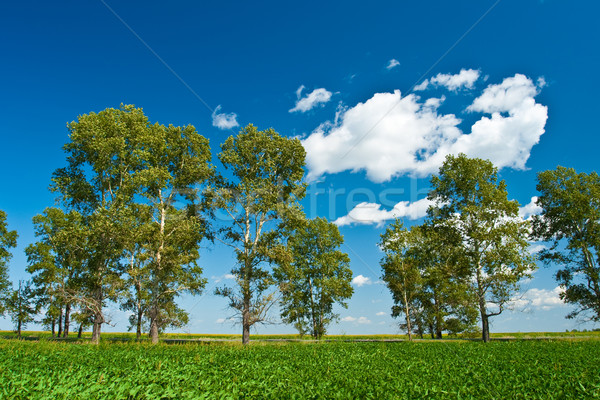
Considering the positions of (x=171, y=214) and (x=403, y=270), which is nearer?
(x=171, y=214)

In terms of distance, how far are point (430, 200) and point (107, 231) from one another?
30.7 m

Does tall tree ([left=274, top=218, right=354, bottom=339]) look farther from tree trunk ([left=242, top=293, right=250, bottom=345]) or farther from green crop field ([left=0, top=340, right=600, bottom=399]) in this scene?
green crop field ([left=0, top=340, right=600, bottom=399])

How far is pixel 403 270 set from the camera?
41375mm

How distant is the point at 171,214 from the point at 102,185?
22.2 ft

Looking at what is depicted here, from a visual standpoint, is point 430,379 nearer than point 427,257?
Yes

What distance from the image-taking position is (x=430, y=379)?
10.2m

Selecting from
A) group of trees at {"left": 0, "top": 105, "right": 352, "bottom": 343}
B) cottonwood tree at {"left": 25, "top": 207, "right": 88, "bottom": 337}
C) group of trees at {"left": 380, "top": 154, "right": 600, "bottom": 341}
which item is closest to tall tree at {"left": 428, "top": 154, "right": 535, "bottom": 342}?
group of trees at {"left": 380, "top": 154, "right": 600, "bottom": 341}

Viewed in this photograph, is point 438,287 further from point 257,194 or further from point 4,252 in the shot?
point 4,252

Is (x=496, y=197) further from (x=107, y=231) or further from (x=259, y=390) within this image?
(x=107, y=231)

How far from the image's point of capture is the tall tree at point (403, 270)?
4138cm

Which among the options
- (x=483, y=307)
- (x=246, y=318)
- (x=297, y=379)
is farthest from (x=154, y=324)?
(x=483, y=307)

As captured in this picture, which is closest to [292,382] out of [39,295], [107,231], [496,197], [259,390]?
[259,390]

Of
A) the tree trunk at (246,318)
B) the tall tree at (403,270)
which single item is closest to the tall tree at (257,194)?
the tree trunk at (246,318)

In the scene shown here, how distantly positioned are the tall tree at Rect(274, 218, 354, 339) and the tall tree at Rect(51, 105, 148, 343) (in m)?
20.2
